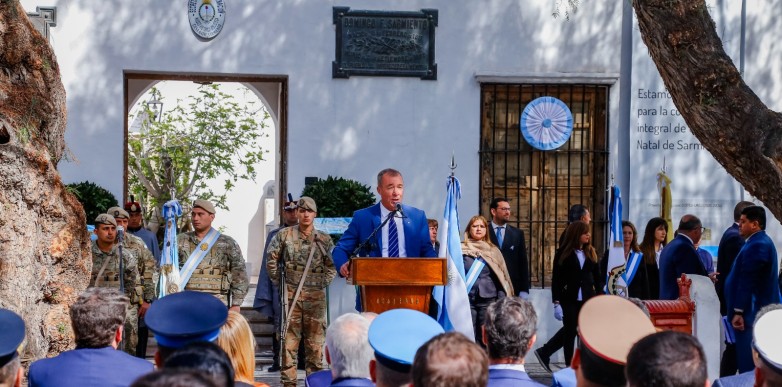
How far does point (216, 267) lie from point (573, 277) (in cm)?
376

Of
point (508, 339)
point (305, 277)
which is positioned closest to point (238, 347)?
point (508, 339)

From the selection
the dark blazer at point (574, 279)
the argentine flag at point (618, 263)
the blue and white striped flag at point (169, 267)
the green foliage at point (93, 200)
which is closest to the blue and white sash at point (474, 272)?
the dark blazer at point (574, 279)

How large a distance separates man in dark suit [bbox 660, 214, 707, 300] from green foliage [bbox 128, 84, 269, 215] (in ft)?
45.1

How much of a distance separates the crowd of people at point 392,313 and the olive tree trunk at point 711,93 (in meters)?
1.35

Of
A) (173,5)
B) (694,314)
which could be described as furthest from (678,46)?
(173,5)

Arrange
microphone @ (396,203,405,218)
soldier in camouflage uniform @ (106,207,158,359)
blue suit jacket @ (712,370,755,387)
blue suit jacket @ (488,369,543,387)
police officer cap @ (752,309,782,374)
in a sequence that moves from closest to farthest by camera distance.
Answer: police officer cap @ (752,309,782,374)
blue suit jacket @ (488,369,543,387)
blue suit jacket @ (712,370,755,387)
microphone @ (396,203,405,218)
soldier in camouflage uniform @ (106,207,158,359)

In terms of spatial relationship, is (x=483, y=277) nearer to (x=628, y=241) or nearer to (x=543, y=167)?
(x=628, y=241)

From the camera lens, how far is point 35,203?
773 centimetres

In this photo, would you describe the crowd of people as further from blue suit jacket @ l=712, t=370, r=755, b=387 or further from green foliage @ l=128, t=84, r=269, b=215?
green foliage @ l=128, t=84, r=269, b=215

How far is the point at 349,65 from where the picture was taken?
13359 millimetres

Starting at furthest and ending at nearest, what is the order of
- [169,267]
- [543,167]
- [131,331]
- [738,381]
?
[543,167] < [131,331] < [169,267] < [738,381]

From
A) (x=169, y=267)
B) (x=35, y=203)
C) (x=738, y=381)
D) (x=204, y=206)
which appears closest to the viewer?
(x=738, y=381)

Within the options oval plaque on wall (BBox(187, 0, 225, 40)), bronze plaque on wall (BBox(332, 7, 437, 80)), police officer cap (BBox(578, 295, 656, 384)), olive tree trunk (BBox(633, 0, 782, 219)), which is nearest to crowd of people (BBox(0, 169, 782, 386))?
police officer cap (BBox(578, 295, 656, 384))

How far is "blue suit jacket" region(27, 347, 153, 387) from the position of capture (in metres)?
4.70
